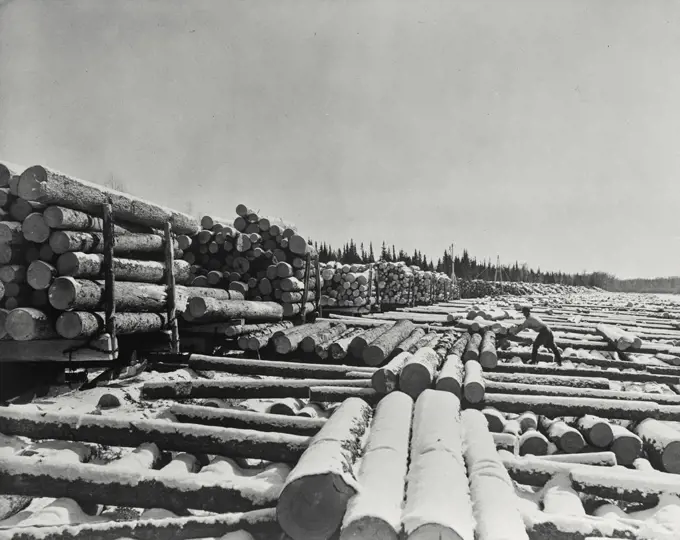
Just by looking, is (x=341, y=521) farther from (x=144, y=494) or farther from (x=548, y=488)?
(x=548, y=488)

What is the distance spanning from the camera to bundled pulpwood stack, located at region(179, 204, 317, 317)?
11.0m

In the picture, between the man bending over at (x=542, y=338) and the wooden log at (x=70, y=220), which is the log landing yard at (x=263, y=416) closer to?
the wooden log at (x=70, y=220)

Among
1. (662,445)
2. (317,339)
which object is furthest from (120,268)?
(662,445)

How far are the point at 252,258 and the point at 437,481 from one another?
9.22 metres

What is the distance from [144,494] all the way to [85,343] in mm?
3646

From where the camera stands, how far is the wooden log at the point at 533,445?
14.9ft

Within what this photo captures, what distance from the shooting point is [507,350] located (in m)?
9.12

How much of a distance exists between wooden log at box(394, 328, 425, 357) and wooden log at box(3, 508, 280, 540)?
4.61 meters

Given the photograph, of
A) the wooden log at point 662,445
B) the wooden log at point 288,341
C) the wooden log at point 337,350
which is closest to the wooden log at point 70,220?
the wooden log at point 288,341

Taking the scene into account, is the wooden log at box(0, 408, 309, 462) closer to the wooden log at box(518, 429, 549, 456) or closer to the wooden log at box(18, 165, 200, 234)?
the wooden log at box(518, 429, 549, 456)

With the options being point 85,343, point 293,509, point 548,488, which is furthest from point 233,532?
point 85,343

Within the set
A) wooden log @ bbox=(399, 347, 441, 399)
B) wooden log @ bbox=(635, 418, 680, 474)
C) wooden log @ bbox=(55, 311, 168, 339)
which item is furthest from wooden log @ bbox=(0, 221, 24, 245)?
wooden log @ bbox=(635, 418, 680, 474)

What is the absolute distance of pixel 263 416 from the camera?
4422 mm

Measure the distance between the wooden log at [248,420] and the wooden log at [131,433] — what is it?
1.19 feet
